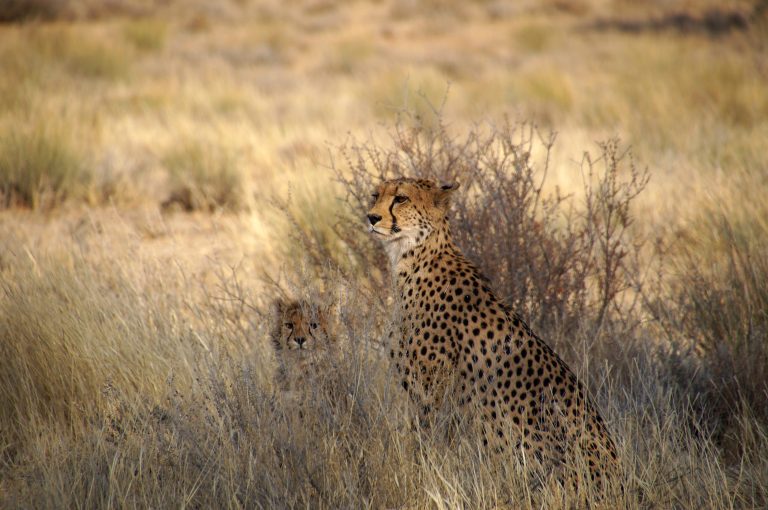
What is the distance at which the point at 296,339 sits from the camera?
3.37m

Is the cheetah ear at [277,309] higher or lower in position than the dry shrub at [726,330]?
higher

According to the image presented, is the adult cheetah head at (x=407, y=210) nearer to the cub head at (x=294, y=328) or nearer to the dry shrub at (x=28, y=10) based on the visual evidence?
the cub head at (x=294, y=328)

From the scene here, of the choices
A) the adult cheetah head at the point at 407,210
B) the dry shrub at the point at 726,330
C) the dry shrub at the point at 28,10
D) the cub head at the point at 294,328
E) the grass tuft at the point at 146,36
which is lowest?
the dry shrub at the point at 726,330

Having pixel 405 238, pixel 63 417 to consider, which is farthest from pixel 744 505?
pixel 63 417

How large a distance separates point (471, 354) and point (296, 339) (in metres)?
0.88

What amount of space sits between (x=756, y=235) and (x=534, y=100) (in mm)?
5712

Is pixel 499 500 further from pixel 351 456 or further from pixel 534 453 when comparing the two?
pixel 351 456

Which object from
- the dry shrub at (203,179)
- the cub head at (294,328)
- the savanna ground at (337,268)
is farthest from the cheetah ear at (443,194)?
the dry shrub at (203,179)

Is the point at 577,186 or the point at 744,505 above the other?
the point at 577,186

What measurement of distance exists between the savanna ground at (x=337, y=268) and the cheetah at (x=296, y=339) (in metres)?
0.10

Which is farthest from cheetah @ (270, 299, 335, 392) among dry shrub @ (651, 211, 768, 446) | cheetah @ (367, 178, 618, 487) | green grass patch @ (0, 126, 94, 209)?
green grass patch @ (0, 126, 94, 209)

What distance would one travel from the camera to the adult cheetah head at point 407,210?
9.75 ft

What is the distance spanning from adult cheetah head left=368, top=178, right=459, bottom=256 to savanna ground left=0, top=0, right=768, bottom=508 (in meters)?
0.29

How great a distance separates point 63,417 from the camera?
3170 mm
